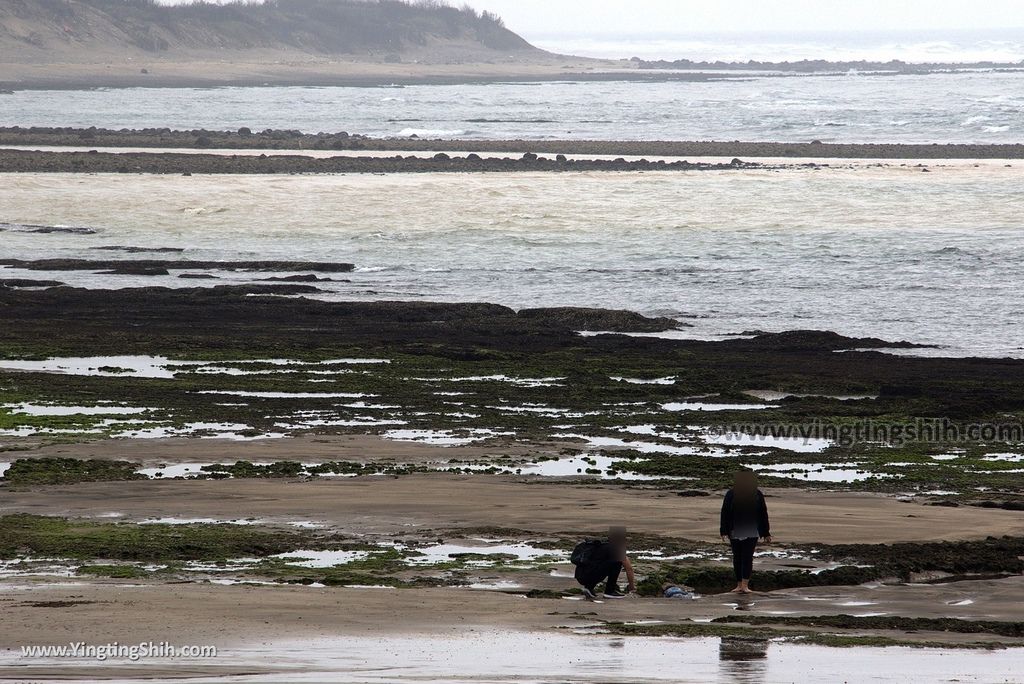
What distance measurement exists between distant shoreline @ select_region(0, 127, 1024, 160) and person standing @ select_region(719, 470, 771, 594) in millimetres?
59042

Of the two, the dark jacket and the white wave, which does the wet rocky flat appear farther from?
the white wave

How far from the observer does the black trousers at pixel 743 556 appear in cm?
1145

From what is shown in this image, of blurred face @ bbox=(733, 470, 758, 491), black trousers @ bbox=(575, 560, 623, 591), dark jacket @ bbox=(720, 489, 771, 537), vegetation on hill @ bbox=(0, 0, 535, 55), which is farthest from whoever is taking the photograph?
vegetation on hill @ bbox=(0, 0, 535, 55)

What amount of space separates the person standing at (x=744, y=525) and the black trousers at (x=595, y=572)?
38.5 inches

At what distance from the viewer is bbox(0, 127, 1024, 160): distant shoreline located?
2753 inches

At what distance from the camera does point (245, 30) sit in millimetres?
170875

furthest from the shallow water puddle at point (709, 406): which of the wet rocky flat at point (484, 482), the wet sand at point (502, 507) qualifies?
the wet sand at point (502, 507)

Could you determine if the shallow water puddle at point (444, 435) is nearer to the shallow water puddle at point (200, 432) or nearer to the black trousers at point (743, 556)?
the shallow water puddle at point (200, 432)

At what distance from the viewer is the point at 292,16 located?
597 feet

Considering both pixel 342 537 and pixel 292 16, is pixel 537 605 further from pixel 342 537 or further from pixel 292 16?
pixel 292 16

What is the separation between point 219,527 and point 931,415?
10373 millimetres

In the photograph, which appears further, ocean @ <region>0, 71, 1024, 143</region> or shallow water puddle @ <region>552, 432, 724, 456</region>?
ocean @ <region>0, 71, 1024, 143</region>

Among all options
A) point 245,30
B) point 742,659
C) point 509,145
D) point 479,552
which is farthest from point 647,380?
point 245,30

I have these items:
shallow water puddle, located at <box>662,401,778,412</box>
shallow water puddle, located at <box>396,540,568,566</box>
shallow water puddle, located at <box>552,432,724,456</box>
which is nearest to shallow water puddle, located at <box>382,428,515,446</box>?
shallow water puddle, located at <box>552,432,724,456</box>
